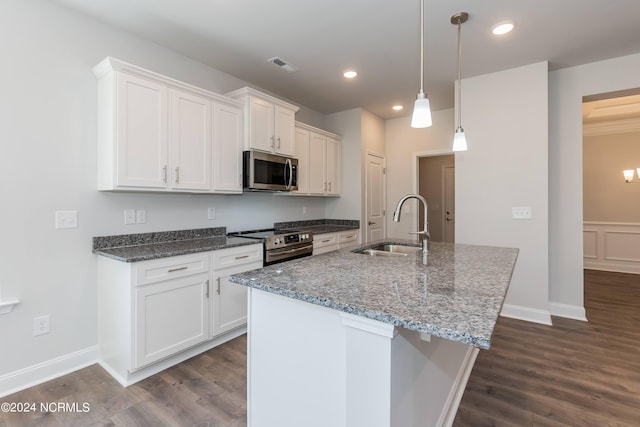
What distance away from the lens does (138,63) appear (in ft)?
8.66

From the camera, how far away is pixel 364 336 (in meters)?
1.06

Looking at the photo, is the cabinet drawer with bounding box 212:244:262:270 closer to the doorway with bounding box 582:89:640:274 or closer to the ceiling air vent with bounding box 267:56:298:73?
the ceiling air vent with bounding box 267:56:298:73

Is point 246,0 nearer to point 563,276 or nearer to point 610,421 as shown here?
point 610,421

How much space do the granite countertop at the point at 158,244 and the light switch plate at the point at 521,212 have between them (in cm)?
274

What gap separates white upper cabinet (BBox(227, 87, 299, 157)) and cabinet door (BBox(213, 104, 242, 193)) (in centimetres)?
11

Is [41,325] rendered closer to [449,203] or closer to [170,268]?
[170,268]

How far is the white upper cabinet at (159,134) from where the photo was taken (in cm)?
223

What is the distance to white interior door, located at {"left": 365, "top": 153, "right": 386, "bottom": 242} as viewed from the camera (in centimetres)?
479

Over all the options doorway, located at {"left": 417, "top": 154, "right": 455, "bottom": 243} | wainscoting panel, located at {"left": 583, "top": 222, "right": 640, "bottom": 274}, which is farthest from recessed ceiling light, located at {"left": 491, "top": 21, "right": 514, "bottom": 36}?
wainscoting panel, located at {"left": 583, "top": 222, "right": 640, "bottom": 274}

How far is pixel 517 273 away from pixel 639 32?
7.85ft

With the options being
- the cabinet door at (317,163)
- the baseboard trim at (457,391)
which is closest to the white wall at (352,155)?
the cabinet door at (317,163)

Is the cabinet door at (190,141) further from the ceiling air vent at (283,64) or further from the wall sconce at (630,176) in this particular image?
the wall sconce at (630,176)

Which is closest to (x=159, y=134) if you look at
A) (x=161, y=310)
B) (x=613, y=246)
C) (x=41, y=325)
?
(x=161, y=310)

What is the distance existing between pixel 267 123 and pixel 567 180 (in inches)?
131
